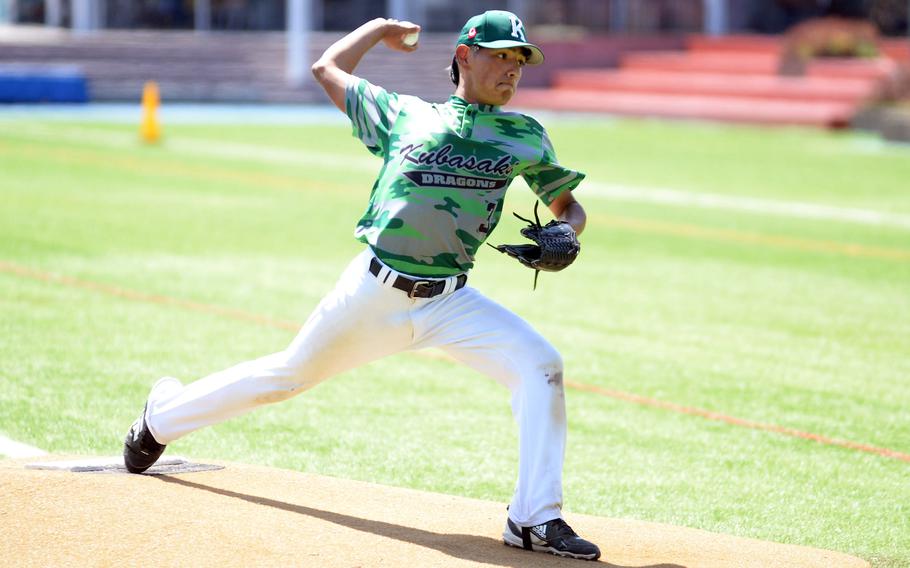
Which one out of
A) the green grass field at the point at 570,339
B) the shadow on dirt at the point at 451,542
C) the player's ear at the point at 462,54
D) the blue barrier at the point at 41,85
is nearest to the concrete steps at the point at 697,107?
the blue barrier at the point at 41,85

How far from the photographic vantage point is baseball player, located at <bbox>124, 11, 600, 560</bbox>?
213 inches

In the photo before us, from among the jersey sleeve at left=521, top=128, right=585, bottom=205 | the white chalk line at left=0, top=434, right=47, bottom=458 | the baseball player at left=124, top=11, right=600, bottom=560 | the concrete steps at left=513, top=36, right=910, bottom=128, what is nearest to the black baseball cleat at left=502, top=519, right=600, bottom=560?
the baseball player at left=124, top=11, right=600, bottom=560

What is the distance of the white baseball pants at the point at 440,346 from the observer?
538cm

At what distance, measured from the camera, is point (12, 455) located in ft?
21.9

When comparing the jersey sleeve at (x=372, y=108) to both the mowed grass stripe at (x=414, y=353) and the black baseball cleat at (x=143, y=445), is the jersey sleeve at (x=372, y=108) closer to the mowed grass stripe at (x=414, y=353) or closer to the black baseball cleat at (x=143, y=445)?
the black baseball cleat at (x=143, y=445)

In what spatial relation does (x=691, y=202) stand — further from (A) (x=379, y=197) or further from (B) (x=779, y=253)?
(A) (x=379, y=197)

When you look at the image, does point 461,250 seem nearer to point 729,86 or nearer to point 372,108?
point 372,108

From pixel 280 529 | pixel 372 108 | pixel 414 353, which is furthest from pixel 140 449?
pixel 414 353

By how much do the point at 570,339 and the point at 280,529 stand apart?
5.17 m

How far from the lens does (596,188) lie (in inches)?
808

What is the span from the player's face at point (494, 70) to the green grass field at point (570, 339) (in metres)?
2.09

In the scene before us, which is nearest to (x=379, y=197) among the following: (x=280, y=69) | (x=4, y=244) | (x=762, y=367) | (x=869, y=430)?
(x=869, y=430)

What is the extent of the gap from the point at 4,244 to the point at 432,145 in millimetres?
8893

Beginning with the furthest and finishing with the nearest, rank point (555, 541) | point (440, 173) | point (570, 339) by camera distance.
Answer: point (570, 339) < point (440, 173) < point (555, 541)
